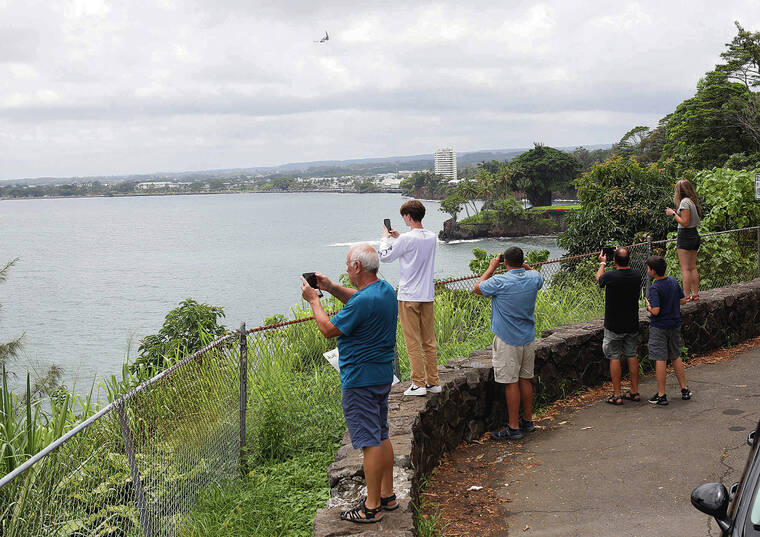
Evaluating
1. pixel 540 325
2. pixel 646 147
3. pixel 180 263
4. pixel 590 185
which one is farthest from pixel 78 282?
pixel 540 325

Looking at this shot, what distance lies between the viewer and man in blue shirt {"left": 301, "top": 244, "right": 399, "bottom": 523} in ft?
14.4

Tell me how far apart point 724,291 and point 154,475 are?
29.0 feet

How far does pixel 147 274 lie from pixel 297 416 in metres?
95.8

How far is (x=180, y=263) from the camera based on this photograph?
10700 centimetres

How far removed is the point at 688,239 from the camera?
10320 millimetres

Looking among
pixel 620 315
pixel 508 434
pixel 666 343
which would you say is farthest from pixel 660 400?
pixel 508 434

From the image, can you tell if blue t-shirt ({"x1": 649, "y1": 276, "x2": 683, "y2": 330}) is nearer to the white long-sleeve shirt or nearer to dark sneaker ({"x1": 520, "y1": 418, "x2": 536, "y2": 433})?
dark sneaker ({"x1": 520, "y1": 418, "x2": 536, "y2": 433})

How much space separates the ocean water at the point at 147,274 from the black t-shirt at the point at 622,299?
1922 centimetres

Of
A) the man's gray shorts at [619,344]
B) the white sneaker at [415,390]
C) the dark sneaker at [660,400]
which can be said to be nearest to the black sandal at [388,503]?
the white sneaker at [415,390]

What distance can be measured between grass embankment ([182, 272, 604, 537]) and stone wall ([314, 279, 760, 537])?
1.52ft

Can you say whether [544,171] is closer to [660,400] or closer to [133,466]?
[660,400]

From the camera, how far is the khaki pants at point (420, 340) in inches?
260

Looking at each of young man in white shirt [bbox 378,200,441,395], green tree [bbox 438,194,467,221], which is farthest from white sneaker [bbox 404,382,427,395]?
green tree [bbox 438,194,467,221]

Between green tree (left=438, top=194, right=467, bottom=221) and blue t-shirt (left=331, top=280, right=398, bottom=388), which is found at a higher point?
blue t-shirt (left=331, top=280, right=398, bottom=388)
